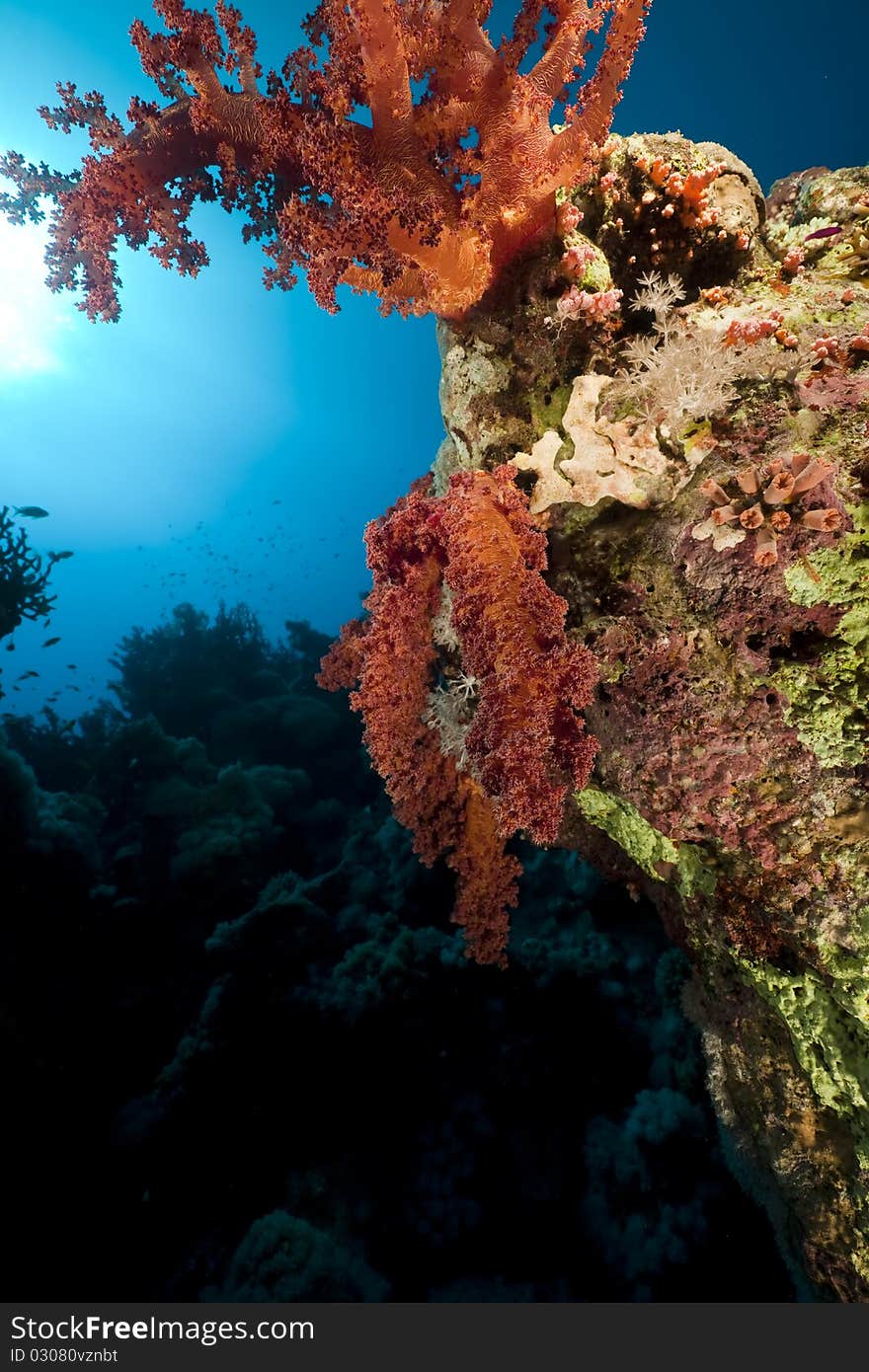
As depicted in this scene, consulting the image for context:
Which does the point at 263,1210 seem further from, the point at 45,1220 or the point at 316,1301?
the point at 45,1220

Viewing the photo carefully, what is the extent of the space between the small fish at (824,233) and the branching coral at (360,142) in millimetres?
1794

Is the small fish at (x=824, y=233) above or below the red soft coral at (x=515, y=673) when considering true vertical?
above

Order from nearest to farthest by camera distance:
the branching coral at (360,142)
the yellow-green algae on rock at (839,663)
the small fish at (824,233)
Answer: the yellow-green algae on rock at (839,663) < the branching coral at (360,142) < the small fish at (824,233)

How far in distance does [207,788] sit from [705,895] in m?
9.79

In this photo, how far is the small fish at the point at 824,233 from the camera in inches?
142

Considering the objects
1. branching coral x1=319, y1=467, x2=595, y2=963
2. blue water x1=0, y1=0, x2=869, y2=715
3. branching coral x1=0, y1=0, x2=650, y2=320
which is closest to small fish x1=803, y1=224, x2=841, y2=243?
branching coral x1=0, y1=0, x2=650, y2=320

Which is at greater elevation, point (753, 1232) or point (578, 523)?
point (578, 523)

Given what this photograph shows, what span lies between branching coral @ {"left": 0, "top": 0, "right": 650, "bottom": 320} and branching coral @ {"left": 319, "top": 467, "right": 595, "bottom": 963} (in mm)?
1282

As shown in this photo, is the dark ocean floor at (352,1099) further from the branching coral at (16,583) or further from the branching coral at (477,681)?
the branching coral at (16,583)

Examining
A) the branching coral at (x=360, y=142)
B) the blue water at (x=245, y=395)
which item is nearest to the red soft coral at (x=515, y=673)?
the branching coral at (x=360, y=142)

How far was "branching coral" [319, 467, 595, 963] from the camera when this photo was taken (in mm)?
2514
